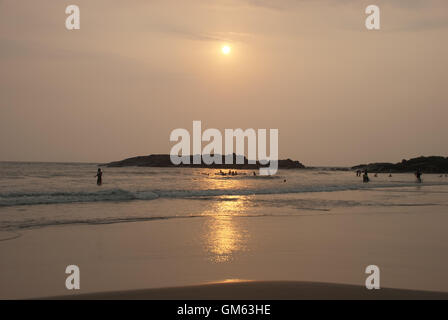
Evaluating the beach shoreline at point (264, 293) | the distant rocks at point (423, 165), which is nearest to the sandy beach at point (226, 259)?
the beach shoreline at point (264, 293)

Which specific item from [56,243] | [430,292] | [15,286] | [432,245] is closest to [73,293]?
[15,286]

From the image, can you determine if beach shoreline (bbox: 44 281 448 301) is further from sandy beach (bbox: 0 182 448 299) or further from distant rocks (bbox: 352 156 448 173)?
distant rocks (bbox: 352 156 448 173)

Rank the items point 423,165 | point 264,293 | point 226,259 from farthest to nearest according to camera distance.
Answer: point 423,165 < point 226,259 < point 264,293

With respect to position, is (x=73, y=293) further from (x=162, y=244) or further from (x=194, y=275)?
(x=162, y=244)

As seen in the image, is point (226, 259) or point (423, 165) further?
point (423, 165)

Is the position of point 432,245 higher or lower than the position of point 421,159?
lower

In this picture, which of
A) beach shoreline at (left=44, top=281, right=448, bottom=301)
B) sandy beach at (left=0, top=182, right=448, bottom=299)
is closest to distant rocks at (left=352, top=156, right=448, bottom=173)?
sandy beach at (left=0, top=182, right=448, bottom=299)

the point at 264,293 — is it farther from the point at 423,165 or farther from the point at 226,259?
the point at 423,165

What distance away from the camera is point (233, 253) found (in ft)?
30.1

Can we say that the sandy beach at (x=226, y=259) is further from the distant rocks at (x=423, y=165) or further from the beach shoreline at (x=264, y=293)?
the distant rocks at (x=423, y=165)

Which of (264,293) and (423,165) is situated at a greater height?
(423,165)

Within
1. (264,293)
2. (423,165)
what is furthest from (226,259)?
(423,165)
